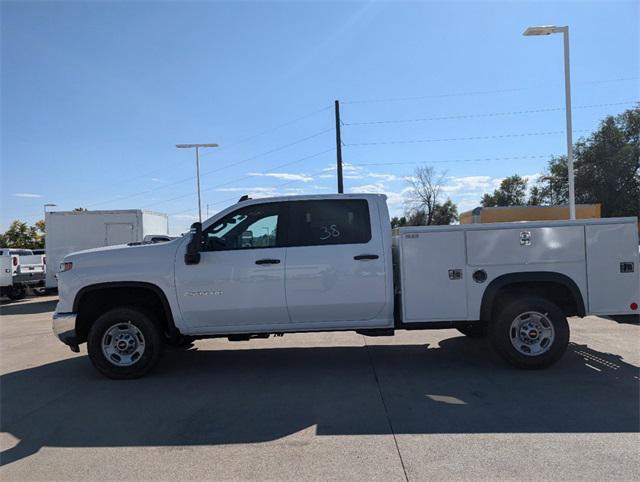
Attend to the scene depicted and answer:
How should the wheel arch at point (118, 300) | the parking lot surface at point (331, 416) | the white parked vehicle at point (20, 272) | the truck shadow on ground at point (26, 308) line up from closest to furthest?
1. the parking lot surface at point (331, 416)
2. the wheel arch at point (118, 300)
3. the truck shadow on ground at point (26, 308)
4. the white parked vehicle at point (20, 272)

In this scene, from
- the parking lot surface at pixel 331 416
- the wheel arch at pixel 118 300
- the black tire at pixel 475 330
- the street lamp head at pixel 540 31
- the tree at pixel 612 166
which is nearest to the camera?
the parking lot surface at pixel 331 416

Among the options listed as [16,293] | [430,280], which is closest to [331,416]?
[430,280]

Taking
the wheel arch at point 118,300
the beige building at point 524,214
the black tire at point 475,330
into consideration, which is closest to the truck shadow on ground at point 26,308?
the wheel arch at point 118,300

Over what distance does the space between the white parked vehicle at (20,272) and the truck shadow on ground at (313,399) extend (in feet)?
42.2

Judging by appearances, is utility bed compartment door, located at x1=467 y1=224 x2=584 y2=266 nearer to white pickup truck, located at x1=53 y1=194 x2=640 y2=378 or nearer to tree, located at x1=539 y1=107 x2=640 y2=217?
white pickup truck, located at x1=53 y1=194 x2=640 y2=378

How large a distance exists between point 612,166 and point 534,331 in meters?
38.5

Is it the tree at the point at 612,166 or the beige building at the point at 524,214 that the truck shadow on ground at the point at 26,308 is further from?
the tree at the point at 612,166

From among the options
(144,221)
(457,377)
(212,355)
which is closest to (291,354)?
(212,355)

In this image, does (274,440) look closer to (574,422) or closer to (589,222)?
(574,422)

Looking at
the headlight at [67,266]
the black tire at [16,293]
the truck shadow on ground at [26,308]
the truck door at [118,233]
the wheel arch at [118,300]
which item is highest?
the truck door at [118,233]

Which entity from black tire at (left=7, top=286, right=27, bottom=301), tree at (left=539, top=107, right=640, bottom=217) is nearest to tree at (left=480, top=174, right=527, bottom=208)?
tree at (left=539, top=107, right=640, bottom=217)

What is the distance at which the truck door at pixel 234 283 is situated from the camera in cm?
579

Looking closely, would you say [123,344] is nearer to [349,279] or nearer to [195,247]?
[195,247]

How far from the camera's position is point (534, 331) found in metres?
5.92
